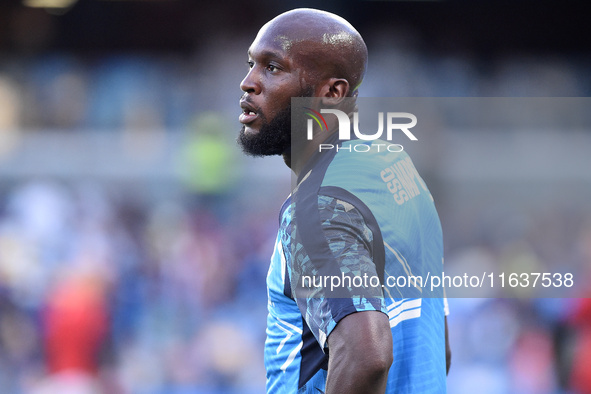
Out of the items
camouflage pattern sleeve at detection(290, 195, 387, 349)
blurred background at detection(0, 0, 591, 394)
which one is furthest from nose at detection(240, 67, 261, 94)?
blurred background at detection(0, 0, 591, 394)

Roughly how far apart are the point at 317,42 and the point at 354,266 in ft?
2.55

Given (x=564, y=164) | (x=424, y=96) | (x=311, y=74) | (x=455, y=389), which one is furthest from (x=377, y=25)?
(x=311, y=74)

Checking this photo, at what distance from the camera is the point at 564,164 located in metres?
10.8

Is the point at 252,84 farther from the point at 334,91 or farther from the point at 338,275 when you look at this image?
the point at 338,275

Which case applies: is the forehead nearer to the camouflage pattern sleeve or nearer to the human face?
the human face

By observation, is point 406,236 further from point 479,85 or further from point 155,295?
point 479,85

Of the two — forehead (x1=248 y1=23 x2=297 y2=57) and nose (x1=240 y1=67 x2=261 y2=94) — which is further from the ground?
forehead (x1=248 y1=23 x2=297 y2=57)

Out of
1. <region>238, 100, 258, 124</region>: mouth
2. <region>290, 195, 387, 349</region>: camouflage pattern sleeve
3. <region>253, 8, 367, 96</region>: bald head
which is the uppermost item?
<region>253, 8, 367, 96</region>: bald head

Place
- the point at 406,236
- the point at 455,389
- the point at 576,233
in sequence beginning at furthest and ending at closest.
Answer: the point at 576,233, the point at 455,389, the point at 406,236

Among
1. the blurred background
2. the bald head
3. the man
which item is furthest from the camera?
the blurred background

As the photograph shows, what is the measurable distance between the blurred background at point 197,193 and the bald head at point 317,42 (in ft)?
17.1

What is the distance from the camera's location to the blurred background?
7.27 metres

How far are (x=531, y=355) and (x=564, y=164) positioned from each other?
14.2 feet

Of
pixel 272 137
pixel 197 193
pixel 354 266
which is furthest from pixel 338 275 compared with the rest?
pixel 197 193
